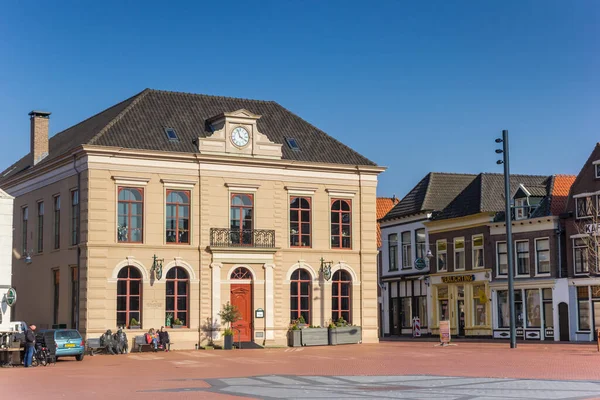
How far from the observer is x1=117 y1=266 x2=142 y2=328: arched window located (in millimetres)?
42406

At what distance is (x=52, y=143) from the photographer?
53188 mm

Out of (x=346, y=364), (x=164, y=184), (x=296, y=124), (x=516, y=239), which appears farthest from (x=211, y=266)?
(x=516, y=239)

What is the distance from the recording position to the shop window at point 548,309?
50906mm

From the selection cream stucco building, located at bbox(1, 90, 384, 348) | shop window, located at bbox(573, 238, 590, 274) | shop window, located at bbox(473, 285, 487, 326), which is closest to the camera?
cream stucco building, located at bbox(1, 90, 384, 348)

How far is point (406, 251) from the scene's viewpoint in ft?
208

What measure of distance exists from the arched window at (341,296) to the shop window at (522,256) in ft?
36.6

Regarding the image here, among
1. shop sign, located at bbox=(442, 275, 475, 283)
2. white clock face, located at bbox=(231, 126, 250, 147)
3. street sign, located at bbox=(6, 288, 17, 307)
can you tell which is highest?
white clock face, located at bbox=(231, 126, 250, 147)

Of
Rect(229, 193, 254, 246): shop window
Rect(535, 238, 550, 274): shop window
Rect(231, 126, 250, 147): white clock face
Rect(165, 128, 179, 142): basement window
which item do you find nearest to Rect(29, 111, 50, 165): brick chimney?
Rect(165, 128, 179, 142): basement window

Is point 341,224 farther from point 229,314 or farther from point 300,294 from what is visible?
point 229,314

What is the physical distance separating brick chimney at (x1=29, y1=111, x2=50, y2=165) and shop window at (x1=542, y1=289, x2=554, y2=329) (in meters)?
27.4

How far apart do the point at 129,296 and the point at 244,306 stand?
5.71 metres

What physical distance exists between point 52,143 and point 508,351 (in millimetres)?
28210

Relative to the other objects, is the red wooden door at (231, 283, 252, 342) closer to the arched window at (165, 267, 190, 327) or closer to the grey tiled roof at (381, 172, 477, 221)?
the arched window at (165, 267, 190, 327)

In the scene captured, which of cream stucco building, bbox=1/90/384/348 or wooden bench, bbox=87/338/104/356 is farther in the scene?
cream stucco building, bbox=1/90/384/348
